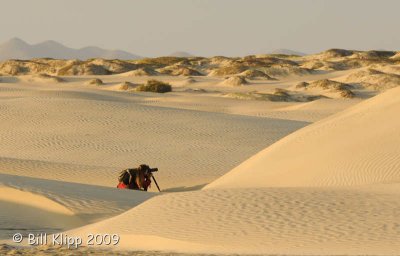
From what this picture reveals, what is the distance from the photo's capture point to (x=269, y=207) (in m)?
10.3

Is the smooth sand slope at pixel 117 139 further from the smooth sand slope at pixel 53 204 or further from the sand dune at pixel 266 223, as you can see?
the sand dune at pixel 266 223

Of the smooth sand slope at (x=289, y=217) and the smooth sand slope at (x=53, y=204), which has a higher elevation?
the smooth sand slope at (x=289, y=217)

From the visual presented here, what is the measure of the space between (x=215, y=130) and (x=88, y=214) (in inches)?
563

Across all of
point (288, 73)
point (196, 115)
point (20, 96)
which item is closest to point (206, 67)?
point (288, 73)

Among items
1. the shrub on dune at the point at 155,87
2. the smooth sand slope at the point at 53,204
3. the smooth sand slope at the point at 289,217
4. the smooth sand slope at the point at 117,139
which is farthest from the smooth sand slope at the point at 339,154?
the shrub on dune at the point at 155,87

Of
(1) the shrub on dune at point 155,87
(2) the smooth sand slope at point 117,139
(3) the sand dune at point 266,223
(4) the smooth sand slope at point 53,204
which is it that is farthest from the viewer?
(1) the shrub on dune at point 155,87

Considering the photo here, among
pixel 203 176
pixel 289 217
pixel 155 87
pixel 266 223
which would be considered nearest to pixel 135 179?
pixel 203 176

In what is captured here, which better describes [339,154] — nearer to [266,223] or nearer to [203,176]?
[203,176]

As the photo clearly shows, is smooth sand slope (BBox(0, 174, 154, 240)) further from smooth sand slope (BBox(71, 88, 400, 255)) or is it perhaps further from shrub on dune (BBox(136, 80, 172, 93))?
shrub on dune (BBox(136, 80, 172, 93))

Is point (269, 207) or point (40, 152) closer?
point (269, 207)

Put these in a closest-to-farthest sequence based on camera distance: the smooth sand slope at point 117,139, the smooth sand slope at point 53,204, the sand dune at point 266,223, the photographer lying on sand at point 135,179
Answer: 1. the sand dune at point 266,223
2. the smooth sand slope at point 53,204
3. the photographer lying on sand at point 135,179
4. the smooth sand slope at point 117,139

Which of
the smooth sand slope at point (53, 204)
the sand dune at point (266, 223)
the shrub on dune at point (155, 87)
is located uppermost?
the shrub on dune at point (155, 87)

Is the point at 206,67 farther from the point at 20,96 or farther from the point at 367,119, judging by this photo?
the point at 367,119

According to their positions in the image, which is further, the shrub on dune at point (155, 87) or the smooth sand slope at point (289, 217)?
the shrub on dune at point (155, 87)
